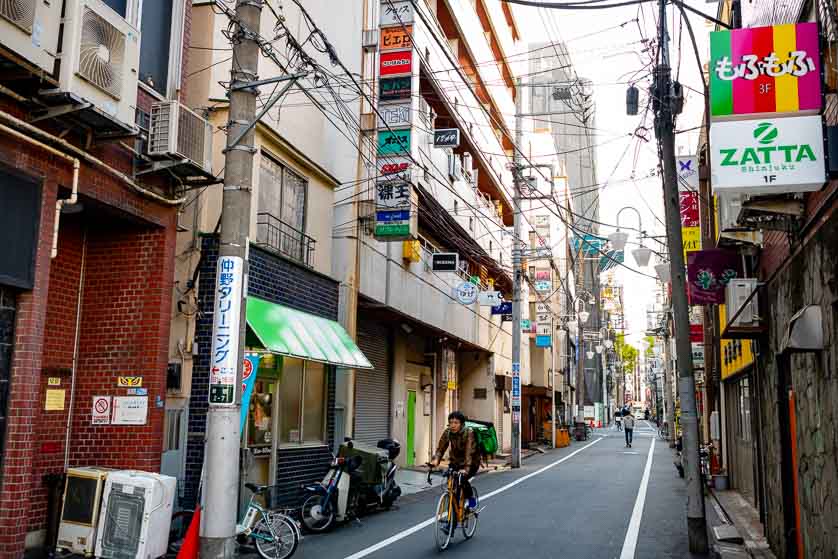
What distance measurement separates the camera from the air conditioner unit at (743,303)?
37.0 ft

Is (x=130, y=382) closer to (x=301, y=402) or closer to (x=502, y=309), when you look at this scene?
(x=301, y=402)

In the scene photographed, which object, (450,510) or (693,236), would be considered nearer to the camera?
(450,510)

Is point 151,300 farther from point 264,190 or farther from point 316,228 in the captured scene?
point 316,228

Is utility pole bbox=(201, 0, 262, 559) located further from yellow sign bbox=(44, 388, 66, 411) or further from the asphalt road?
yellow sign bbox=(44, 388, 66, 411)

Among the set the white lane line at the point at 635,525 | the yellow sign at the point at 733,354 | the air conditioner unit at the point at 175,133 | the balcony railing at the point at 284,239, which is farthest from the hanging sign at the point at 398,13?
the white lane line at the point at 635,525

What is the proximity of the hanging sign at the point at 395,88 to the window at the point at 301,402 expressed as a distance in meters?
7.01

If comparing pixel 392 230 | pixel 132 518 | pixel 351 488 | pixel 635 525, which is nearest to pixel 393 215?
pixel 392 230

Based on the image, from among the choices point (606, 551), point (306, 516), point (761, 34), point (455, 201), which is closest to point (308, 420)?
point (306, 516)

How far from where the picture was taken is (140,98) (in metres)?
10.3

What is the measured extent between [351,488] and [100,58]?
7.78 metres

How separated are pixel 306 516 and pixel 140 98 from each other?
21.7ft

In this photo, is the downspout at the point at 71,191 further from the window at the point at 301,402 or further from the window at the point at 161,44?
the window at the point at 301,402

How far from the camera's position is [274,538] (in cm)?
952

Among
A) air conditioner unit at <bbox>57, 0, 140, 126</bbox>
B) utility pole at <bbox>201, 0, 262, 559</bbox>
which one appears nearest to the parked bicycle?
utility pole at <bbox>201, 0, 262, 559</bbox>
